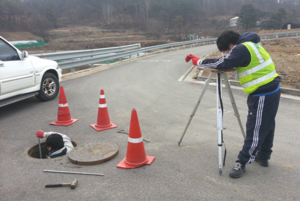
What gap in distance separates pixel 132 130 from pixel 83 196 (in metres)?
1.12

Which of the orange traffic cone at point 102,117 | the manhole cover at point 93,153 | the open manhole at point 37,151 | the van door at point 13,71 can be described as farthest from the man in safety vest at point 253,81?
the van door at point 13,71

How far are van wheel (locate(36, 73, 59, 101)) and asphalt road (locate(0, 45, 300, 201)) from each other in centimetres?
23

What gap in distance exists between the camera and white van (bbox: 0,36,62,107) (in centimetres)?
580

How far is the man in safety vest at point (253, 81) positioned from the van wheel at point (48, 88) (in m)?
5.41

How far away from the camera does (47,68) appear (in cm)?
711

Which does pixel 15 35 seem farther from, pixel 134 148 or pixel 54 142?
pixel 134 148

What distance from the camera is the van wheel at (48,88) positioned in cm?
700

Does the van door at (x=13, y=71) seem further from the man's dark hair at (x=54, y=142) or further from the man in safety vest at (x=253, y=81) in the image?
the man in safety vest at (x=253, y=81)

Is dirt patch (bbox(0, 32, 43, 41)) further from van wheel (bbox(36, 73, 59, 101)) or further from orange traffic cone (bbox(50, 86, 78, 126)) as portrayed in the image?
orange traffic cone (bbox(50, 86, 78, 126))

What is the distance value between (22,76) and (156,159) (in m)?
4.44

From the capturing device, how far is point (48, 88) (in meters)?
7.29

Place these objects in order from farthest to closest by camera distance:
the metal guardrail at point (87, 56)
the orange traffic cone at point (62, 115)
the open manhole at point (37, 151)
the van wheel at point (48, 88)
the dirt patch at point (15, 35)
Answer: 1. the dirt patch at point (15, 35)
2. the metal guardrail at point (87, 56)
3. the van wheel at point (48, 88)
4. the orange traffic cone at point (62, 115)
5. the open manhole at point (37, 151)

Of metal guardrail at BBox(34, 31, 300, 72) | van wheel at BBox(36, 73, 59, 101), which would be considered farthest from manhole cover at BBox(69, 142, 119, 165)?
metal guardrail at BBox(34, 31, 300, 72)

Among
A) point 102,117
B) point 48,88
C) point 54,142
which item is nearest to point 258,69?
point 102,117
